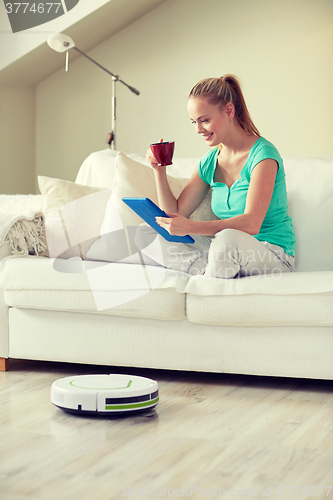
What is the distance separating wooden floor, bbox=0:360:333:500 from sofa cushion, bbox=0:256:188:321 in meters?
0.27

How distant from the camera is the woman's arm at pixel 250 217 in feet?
5.60

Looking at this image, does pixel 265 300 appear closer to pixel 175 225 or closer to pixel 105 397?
pixel 175 225

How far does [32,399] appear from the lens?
1592 millimetres

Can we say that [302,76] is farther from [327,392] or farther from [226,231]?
[327,392]

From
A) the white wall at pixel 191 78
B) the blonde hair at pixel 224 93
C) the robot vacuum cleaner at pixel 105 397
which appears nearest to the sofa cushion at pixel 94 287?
the robot vacuum cleaner at pixel 105 397

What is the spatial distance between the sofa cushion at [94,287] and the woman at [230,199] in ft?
0.52

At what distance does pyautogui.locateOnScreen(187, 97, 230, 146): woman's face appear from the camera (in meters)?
1.92

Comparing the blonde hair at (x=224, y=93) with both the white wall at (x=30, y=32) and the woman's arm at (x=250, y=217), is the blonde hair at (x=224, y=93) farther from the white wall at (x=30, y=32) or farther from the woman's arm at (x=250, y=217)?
the white wall at (x=30, y=32)

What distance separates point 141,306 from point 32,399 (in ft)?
1.49

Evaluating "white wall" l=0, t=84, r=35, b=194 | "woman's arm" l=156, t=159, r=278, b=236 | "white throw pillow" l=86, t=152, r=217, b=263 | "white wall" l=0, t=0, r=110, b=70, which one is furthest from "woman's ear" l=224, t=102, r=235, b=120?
"white wall" l=0, t=84, r=35, b=194

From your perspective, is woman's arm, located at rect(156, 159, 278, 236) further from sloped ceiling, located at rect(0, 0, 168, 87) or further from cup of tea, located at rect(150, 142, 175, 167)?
sloped ceiling, located at rect(0, 0, 168, 87)

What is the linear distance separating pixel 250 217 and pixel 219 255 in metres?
0.19

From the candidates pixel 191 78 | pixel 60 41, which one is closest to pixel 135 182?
pixel 60 41

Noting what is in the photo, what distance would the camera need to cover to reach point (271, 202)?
6.38 ft
